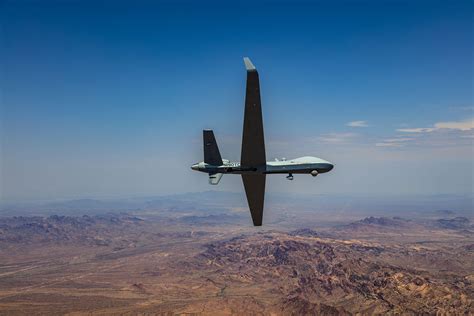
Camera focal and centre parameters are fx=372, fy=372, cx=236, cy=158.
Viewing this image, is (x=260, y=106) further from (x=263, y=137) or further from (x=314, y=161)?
(x=314, y=161)

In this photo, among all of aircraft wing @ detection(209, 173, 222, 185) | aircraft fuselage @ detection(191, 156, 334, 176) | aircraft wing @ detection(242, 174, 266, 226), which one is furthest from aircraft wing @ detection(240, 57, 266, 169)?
aircraft wing @ detection(209, 173, 222, 185)

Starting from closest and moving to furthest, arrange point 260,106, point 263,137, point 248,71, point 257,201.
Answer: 1. point 248,71
2. point 260,106
3. point 263,137
4. point 257,201

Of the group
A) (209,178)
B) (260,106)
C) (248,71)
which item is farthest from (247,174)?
(248,71)

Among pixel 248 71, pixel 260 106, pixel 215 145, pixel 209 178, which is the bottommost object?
pixel 209 178

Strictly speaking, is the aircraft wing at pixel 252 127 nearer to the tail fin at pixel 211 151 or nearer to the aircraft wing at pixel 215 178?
the tail fin at pixel 211 151

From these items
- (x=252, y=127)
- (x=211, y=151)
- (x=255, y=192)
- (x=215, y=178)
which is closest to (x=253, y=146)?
(x=252, y=127)

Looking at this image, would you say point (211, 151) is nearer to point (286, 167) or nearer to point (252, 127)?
point (252, 127)
